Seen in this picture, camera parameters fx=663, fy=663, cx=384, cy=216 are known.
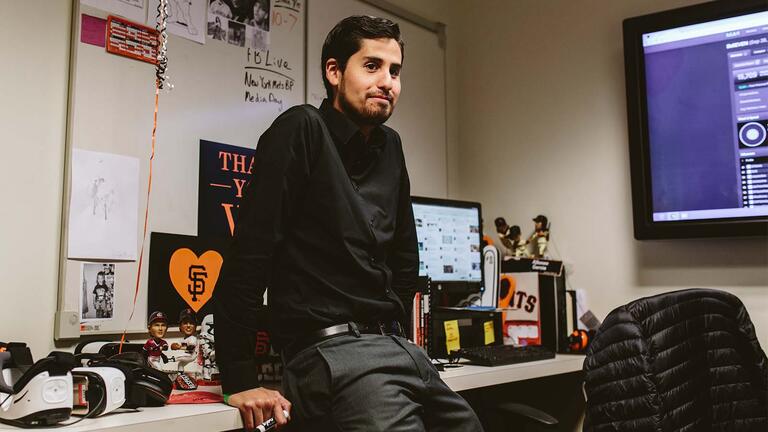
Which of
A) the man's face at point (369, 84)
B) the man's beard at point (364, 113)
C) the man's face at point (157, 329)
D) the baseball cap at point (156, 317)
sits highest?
the man's face at point (369, 84)

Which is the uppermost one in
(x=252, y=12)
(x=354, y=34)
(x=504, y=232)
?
(x=252, y=12)

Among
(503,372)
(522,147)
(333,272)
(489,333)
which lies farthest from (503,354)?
(522,147)

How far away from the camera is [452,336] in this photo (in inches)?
84.8

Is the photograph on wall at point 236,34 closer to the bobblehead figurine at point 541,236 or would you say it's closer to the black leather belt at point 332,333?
the black leather belt at point 332,333

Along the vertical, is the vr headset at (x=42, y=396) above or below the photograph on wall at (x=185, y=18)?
below

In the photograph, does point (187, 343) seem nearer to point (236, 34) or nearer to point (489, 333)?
point (236, 34)

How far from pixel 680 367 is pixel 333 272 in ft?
2.84

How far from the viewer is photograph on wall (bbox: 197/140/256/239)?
192 cm

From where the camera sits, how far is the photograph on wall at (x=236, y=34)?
2049 millimetres

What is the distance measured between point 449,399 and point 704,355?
2.19ft

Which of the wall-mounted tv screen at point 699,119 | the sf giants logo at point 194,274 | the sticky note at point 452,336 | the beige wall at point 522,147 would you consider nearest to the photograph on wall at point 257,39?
the beige wall at point 522,147

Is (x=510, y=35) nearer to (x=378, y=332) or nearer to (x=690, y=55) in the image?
(x=690, y=55)

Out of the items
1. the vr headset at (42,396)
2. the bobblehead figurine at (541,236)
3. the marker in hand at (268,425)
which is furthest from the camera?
the bobblehead figurine at (541,236)

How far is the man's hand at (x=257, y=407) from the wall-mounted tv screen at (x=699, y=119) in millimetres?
1559
